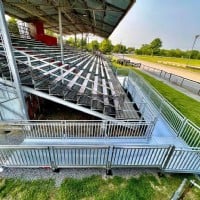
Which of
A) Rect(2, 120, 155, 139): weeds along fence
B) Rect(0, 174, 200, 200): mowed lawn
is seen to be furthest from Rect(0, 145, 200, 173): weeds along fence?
Rect(2, 120, 155, 139): weeds along fence

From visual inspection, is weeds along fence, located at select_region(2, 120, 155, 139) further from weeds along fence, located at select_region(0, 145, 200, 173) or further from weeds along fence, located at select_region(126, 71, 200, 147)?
weeds along fence, located at select_region(126, 71, 200, 147)

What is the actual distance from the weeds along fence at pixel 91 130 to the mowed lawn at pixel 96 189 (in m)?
1.66

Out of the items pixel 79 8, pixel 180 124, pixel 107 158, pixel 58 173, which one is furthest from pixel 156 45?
pixel 58 173

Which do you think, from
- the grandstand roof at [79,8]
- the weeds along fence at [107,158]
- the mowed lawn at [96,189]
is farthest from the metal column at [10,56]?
the grandstand roof at [79,8]

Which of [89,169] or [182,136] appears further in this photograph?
[182,136]

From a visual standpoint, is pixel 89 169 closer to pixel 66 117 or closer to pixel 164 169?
pixel 164 169

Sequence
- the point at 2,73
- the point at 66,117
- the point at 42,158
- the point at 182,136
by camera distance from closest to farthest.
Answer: the point at 42,158 → the point at 2,73 → the point at 182,136 → the point at 66,117

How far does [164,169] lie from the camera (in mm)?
4438

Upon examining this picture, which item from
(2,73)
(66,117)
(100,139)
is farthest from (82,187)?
(2,73)

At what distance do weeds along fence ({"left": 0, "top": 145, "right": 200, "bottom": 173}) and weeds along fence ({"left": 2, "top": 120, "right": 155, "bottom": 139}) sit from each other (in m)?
1.15

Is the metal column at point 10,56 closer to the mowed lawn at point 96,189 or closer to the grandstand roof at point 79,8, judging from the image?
the mowed lawn at point 96,189

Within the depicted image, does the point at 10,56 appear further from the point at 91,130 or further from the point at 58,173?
the point at 58,173

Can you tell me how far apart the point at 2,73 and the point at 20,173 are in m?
3.60

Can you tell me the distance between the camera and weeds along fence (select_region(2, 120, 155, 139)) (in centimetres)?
545
